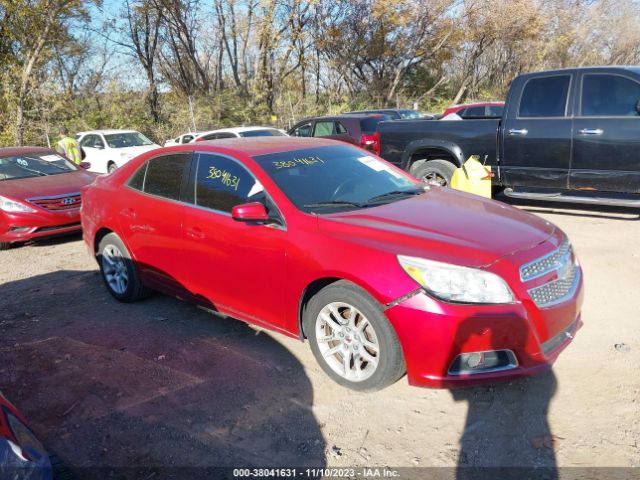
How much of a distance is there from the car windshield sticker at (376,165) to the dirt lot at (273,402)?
1.61 meters

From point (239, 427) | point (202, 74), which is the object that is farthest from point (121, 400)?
point (202, 74)

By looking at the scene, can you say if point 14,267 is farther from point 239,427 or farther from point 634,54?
point 634,54

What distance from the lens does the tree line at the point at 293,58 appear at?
72.0 ft

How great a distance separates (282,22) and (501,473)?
2549cm

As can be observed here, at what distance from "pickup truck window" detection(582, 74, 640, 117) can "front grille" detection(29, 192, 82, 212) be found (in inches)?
287

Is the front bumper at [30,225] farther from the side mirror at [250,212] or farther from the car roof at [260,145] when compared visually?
the side mirror at [250,212]

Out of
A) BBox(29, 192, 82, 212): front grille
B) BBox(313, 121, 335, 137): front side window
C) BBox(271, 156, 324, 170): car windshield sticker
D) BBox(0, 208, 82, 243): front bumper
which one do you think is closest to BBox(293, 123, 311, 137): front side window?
BBox(313, 121, 335, 137): front side window

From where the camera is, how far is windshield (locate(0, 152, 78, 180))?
8.35 meters

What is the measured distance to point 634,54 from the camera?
33094 millimetres

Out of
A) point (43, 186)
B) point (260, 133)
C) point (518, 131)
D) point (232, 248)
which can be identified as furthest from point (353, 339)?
point (260, 133)

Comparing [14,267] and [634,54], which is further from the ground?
[634,54]

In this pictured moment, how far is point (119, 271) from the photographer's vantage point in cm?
518

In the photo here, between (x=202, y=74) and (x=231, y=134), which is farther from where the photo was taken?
(x=202, y=74)

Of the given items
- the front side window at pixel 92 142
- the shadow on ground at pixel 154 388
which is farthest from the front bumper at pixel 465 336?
the front side window at pixel 92 142
